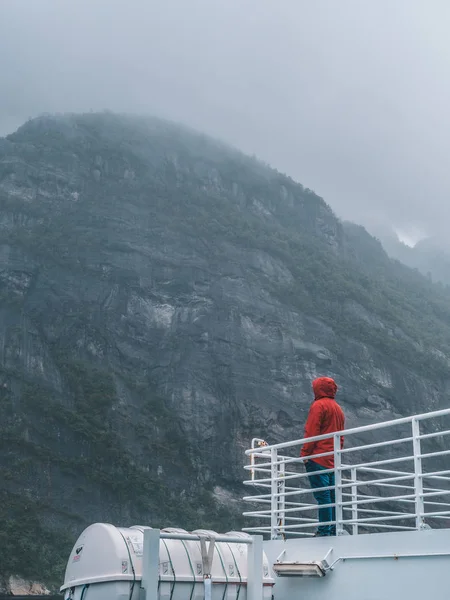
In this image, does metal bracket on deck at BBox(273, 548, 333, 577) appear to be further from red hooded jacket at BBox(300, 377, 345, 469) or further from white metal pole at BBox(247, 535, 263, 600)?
red hooded jacket at BBox(300, 377, 345, 469)

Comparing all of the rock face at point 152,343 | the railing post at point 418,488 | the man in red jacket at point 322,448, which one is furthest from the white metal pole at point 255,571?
the rock face at point 152,343

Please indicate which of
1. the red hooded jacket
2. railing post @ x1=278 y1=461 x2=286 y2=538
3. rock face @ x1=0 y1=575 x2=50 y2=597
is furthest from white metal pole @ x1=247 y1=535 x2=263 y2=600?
rock face @ x1=0 y1=575 x2=50 y2=597

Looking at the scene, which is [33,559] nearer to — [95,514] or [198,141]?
[95,514]

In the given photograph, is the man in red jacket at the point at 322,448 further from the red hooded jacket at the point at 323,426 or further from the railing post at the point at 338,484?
the railing post at the point at 338,484

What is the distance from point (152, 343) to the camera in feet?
319

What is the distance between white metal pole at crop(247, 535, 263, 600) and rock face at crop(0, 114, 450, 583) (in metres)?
63.6

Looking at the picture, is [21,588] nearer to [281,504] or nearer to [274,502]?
[281,504]

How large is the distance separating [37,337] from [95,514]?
27.3m

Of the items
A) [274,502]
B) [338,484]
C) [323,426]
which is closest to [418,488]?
[338,484]

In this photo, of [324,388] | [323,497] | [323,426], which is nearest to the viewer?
[323,497]

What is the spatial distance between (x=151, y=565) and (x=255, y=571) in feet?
4.19

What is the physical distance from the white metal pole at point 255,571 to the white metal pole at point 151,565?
115 cm

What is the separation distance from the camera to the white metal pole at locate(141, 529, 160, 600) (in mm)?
7145

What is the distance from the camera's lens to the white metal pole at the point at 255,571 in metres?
7.89
